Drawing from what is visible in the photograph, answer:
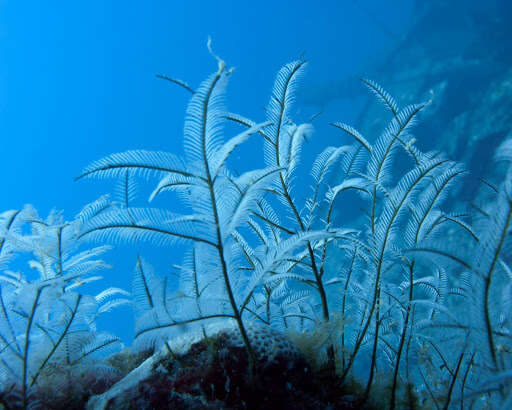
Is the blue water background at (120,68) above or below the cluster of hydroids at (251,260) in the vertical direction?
above

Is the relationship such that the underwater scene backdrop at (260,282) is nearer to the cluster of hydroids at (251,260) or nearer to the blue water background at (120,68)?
the cluster of hydroids at (251,260)

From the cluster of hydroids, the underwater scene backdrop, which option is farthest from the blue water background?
the cluster of hydroids

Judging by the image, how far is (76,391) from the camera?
5.92 ft

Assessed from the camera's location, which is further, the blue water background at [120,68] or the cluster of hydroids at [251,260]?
the blue water background at [120,68]

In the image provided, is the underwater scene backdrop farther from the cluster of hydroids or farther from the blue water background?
the blue water background

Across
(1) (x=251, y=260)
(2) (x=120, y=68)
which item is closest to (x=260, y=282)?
(1) (x=251, y=260)

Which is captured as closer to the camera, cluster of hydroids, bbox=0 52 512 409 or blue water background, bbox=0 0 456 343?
cluster of hydroids, bbox=0 52 512 409

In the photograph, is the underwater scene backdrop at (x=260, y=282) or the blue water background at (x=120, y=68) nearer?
the underwater scene backdrop at (x=260, y=282)

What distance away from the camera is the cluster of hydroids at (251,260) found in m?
1.15

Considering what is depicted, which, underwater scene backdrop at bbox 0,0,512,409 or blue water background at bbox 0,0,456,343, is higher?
blue water background at bbox 0,0,456,343

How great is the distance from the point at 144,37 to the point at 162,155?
123695 mm

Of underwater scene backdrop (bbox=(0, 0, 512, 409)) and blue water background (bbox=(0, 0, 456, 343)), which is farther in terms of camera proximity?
blue water background (bbox=(0, 0, 456, 343))

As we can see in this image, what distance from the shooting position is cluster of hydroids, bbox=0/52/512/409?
3.79 feet

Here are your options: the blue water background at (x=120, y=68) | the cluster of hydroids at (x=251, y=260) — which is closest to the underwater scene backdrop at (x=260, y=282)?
the cluster of hydroids at (x=251, y=260)
